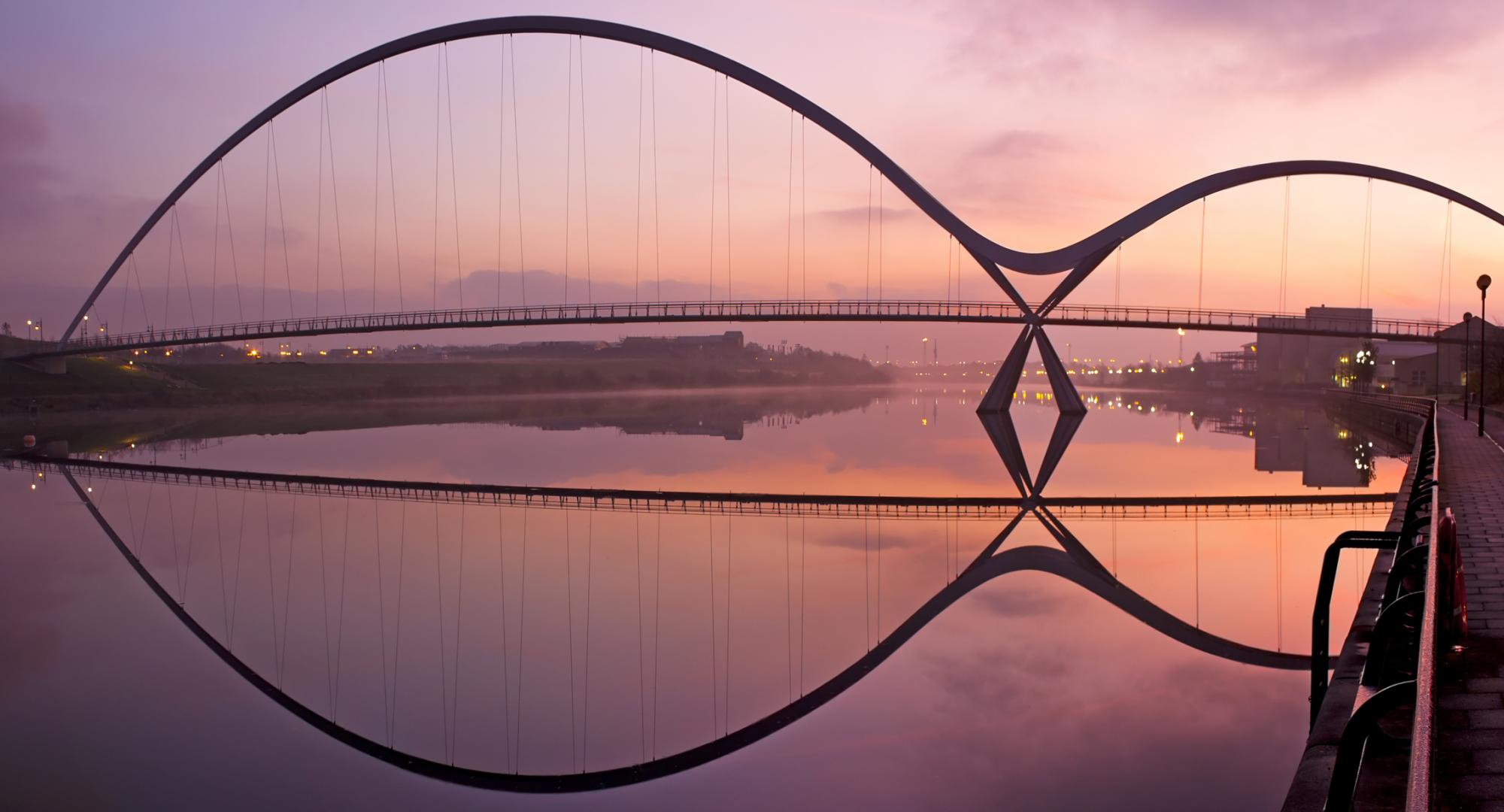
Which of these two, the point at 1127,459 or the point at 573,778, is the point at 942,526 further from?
the point at 1127,459

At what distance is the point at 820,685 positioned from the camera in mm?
7082

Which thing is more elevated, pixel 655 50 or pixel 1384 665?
pixel 655 50

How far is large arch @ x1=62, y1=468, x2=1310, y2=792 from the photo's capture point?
5594 millimetres

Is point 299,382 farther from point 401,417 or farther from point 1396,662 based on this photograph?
point 1396,662

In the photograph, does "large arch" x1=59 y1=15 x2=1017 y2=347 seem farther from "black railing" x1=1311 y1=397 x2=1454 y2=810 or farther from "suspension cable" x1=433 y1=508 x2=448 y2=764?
"black railing" x1=1311 y1=397 x2=1454 y2=810

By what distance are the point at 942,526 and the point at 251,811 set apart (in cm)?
1063

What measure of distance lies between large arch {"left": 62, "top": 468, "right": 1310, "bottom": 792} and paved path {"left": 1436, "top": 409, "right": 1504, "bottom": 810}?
151cm

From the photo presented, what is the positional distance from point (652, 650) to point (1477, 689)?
17.5ft

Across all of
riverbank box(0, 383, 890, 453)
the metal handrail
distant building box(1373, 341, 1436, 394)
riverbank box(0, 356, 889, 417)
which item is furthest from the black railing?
distant building box(1373, 341, 1436, 394)

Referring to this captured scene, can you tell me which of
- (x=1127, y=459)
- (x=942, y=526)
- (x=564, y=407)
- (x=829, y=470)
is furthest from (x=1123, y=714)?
(x=564, y=407)

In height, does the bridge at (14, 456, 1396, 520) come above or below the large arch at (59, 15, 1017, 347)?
below

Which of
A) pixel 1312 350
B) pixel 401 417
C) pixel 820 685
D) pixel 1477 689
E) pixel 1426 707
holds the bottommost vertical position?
pixel 820 685

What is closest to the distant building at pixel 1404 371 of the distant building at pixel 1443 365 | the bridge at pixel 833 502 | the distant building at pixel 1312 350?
the distant building at pixel 1443 365

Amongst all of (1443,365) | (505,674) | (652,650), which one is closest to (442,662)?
(505,674)
